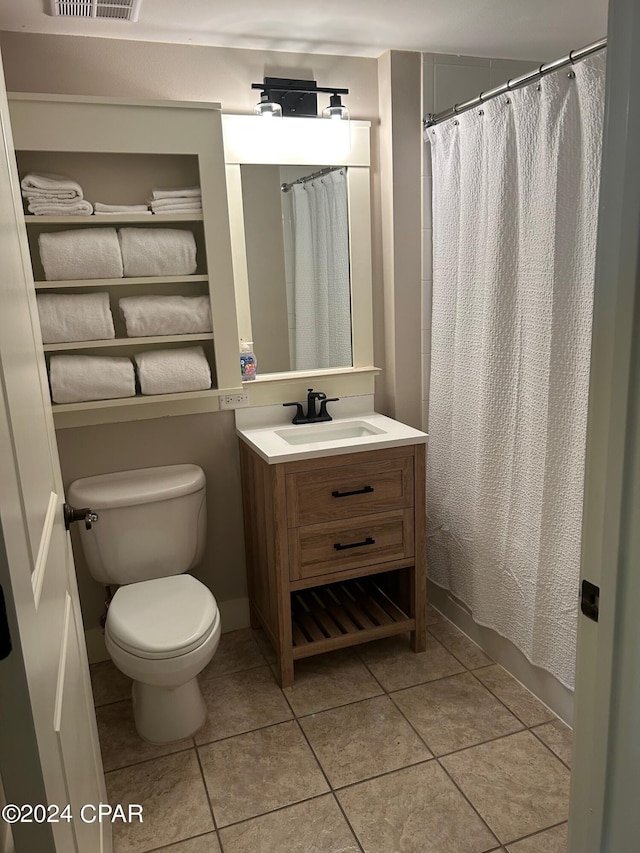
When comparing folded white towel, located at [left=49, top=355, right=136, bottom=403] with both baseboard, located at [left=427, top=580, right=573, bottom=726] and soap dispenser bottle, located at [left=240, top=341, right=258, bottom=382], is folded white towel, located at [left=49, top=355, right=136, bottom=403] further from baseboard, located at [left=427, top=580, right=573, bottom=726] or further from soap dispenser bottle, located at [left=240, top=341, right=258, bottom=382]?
baseboard, located at [left=427, top=580, right=573, bottom=726]

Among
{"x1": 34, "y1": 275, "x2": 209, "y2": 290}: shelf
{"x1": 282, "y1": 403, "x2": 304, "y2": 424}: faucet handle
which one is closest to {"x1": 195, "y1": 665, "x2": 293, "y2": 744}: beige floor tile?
{"x1": 282, "y1": 403, "x2": 304, "y2": 424}: faucet handle

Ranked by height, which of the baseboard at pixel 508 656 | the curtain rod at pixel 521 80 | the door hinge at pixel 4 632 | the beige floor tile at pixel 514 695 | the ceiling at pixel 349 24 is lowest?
the beige floor tile at pixel 514 695

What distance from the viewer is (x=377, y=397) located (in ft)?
9.53

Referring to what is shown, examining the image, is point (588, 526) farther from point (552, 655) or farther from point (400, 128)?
point (400, 128)

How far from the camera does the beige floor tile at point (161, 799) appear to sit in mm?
1809

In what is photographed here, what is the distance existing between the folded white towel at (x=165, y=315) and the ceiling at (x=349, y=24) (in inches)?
34.8

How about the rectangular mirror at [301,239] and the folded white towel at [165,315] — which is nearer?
the folded white towel at [165,315]

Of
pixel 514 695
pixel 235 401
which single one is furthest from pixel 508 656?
pixel 235 401

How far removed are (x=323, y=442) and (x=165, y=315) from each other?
724 mm

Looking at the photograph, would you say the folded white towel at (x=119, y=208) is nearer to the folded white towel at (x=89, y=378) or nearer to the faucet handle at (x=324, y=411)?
the folded white towel at (x=89, y=378)

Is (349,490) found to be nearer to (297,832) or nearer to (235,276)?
(235,276)

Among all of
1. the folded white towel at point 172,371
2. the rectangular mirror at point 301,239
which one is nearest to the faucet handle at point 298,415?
the rectangular mirror at point 301,239

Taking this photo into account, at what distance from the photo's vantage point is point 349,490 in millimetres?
2359

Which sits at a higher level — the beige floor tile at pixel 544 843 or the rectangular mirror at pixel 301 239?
the rectangular mirror at pixel 301 239
